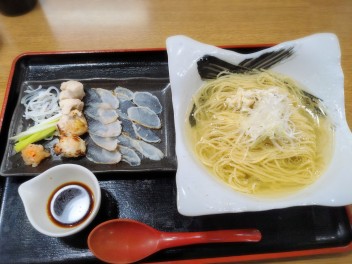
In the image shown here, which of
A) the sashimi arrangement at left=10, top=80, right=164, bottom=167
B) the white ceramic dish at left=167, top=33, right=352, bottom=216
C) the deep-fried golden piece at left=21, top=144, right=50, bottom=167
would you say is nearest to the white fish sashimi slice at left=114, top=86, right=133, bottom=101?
the sashimi arrangement at left=10, top=80, right=164, bottom=167

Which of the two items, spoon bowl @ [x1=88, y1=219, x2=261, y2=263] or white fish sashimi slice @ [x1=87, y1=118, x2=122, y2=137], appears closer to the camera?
spoon bowl @ [x1=88, y1=219, x2=261, y2=263]

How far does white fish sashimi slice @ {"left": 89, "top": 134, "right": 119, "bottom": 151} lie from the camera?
1450 millimetres

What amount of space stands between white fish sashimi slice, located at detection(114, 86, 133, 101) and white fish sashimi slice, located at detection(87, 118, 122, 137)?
0.15m

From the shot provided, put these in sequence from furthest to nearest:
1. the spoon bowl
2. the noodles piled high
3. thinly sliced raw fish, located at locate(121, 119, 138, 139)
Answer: thinly sliced raw fish, located at locate(121, 119, 138, 139), the noodles piled high, the spoon bowl

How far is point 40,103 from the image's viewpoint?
1.60 metres

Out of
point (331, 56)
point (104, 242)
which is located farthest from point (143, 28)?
point (104, 242)

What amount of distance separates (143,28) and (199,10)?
0.42m

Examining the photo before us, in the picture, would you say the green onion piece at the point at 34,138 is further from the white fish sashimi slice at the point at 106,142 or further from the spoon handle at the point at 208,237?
the spoon handle at the point at 208,237

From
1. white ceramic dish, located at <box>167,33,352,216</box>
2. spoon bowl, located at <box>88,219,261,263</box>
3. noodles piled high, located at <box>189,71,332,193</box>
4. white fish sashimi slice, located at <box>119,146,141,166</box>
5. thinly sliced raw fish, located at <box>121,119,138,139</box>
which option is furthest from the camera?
thinly sliced raw fish, located at <box>121,119,138,139</box>

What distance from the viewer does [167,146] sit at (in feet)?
4.87

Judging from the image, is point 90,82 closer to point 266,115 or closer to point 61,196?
point 61,196

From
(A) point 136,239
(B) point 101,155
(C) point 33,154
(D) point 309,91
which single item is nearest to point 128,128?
(B) point 101,155

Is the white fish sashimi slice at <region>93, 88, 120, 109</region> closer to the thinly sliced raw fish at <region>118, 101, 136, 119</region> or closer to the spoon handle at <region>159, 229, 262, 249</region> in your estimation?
the thinly sliced raw fish at <region>118, 101, 136, 119</region>

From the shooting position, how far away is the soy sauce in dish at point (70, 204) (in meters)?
1.25
